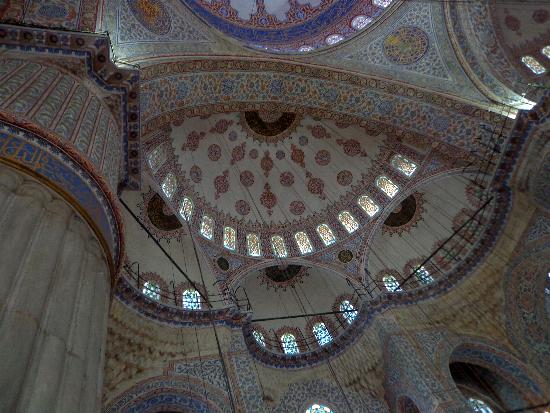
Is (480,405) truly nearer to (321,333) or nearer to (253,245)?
(321,333)

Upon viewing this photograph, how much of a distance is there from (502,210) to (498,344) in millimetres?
3152

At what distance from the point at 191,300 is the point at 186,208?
2.78m

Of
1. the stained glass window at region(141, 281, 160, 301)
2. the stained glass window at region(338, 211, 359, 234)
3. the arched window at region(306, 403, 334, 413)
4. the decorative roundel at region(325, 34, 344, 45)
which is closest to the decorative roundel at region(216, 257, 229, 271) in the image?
the stained glass window at region(141, 281, 160, 301)

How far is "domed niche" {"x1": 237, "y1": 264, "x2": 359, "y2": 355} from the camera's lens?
1130cm

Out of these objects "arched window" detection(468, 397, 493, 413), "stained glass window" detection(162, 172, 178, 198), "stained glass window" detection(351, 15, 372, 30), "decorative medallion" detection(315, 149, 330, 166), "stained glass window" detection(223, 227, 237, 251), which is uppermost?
"stained glass window" detection(351, 15, 372, 30)

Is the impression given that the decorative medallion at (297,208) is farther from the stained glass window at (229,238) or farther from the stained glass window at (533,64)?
the stained glass window at (533,64)

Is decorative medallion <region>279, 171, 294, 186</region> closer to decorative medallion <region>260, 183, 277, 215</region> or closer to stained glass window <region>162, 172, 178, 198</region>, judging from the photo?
decorative medallion <region>260, 183, 277, 215</region>

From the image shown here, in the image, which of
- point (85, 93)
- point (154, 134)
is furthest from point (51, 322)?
point (154, 134)

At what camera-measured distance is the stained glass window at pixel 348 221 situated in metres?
12.0

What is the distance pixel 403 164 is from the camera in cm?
1145

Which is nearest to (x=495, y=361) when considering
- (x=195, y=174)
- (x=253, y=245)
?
(x=253, y=245)

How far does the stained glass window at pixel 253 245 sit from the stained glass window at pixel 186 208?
6.75 ft

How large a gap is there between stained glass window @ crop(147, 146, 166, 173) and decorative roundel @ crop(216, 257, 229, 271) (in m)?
3.01

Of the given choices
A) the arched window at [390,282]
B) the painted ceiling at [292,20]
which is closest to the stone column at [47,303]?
the painted ceiling at [292,20]
